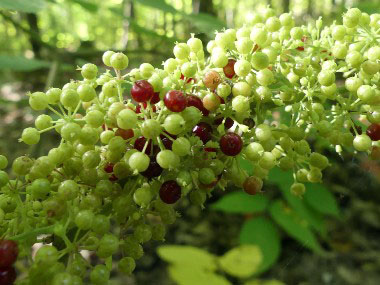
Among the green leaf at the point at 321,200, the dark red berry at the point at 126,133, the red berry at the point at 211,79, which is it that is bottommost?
the green leaf at the point at 321,200

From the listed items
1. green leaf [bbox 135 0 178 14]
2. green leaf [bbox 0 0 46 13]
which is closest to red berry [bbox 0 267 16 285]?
green leaf [bbox 0 0 46 13]

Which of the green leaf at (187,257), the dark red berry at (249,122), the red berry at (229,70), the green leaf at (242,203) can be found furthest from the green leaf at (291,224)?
the red berry at (229,70)

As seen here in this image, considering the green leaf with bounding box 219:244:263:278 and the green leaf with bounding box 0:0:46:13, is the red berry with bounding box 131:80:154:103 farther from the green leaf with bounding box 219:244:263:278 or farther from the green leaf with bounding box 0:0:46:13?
the green leaf with bounding box 219:244:263:278

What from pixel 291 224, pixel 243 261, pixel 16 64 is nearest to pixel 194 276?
pixel 243 261

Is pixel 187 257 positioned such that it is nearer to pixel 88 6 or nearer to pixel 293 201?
pixel 293 201

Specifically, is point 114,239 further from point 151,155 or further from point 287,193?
point 287,193

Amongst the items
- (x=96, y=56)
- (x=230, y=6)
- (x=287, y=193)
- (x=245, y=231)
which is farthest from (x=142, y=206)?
(x=230, y=6)

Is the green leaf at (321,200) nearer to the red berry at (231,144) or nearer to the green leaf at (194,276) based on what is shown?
the green leaf at (194,276)
